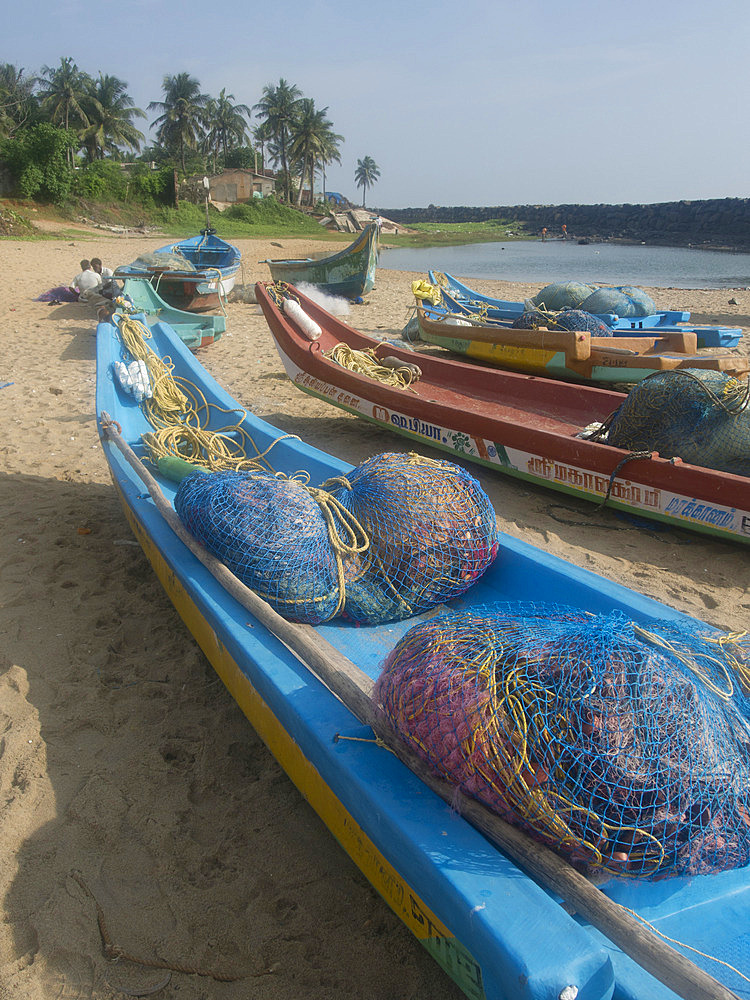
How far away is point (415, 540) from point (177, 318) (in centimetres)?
754

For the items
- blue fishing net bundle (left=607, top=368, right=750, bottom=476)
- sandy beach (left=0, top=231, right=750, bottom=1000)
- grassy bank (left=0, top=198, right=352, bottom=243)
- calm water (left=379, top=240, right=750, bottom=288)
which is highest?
grassy bank (left=0, top=198, right=352, bottom=243)

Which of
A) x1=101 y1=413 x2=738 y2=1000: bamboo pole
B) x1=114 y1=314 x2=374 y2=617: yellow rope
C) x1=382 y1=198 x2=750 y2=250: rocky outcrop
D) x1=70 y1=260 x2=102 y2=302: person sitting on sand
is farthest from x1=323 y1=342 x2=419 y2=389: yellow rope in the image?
x1=382 y1=198 x2=750 y2=250: rocky outcrop

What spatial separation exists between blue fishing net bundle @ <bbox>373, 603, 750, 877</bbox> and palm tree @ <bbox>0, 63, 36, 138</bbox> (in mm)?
43893

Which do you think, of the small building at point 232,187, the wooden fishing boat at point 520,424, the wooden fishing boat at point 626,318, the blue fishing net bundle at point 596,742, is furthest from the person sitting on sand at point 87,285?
the small building at point 232,187

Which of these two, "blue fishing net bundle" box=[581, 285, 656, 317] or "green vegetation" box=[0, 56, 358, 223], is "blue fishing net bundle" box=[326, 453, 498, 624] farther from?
"green vegetation" box=[0, 56, 358, 223]

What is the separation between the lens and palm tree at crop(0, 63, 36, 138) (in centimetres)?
4022

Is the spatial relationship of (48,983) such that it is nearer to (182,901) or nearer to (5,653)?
(182,901)

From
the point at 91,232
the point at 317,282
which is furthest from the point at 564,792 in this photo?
the point at 91,232

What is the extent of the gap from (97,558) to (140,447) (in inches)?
35.3

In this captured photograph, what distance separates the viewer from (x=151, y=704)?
2.92 metres

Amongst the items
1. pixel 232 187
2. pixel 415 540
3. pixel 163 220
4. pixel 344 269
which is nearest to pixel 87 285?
pixel 344 269

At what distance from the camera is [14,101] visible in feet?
151

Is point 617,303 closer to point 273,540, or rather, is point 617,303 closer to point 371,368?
point 371,368

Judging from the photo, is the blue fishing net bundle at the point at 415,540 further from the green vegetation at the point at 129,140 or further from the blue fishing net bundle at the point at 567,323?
the green vegetation at the point at 129,140
